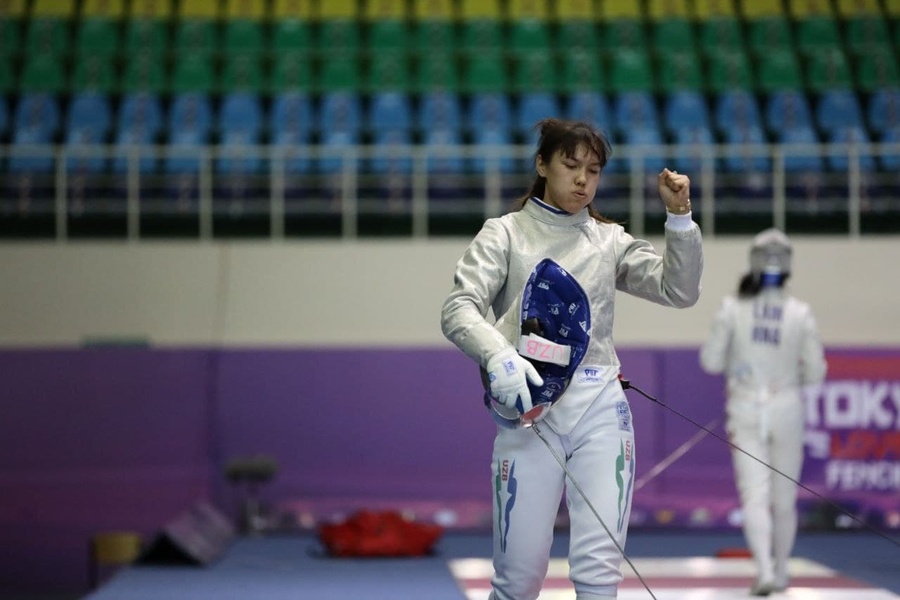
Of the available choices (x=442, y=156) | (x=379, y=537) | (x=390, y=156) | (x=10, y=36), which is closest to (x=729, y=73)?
(x=442, y=156)

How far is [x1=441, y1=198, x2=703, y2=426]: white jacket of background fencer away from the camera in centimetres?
425

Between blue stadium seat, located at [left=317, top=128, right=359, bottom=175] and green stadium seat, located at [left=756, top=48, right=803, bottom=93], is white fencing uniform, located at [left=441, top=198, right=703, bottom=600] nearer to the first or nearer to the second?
blue stadium seat, located at [left=317, top=128, right=359, bottom=175]

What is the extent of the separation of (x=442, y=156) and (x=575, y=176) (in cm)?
898

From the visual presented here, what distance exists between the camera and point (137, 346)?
1083 centimetres

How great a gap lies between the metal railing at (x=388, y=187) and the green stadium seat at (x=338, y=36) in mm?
1925

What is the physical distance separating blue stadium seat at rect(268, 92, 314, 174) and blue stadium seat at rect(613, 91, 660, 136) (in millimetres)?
2810

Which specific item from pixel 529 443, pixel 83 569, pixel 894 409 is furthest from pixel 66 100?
pixel 529 443

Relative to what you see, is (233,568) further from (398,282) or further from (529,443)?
(529,443)

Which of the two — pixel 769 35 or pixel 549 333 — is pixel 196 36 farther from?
pixel 549 333

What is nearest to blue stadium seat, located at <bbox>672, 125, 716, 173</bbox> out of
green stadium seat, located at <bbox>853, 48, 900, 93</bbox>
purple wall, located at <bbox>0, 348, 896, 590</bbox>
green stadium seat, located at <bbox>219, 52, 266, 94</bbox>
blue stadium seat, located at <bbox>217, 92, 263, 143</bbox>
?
green stadium seat, located at <bbox>853, 48, 900, 93</bbox>

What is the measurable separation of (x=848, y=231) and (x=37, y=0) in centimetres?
840

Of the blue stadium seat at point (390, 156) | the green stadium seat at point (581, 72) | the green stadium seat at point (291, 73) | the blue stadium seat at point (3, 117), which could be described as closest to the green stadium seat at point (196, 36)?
the green stadium seat at point (291, 73)

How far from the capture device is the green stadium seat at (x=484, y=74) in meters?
14.6

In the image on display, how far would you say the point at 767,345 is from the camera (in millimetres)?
7633
